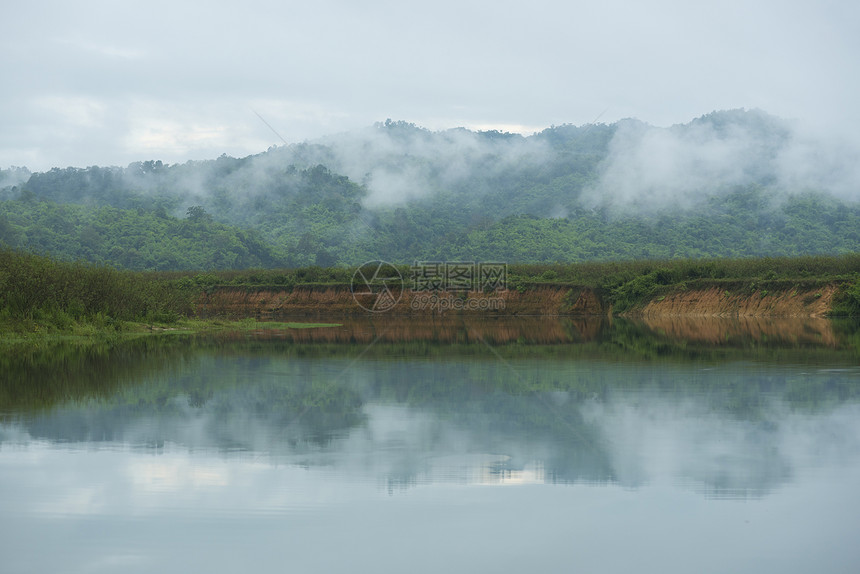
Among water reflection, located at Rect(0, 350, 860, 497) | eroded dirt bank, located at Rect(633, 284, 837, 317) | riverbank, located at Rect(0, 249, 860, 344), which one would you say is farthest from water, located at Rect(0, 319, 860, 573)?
eroded dirt bank, located at Rect(633, 284, 837, 317)

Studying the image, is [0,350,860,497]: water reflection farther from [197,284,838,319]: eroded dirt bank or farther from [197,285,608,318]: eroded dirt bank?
[197,285,608,318]: eroded dirt bank

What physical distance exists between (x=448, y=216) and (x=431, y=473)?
7000 inches

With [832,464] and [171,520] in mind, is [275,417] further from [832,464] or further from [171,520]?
[832,464]

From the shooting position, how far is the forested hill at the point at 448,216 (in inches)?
5305

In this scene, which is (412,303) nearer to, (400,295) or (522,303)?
(400,295)

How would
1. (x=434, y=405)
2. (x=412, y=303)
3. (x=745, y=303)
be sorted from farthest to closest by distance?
(x=412, y=303) → (x=745, y=303) → (x=434, y=405)

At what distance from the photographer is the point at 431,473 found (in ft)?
27.7

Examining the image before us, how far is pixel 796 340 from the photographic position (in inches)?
1067

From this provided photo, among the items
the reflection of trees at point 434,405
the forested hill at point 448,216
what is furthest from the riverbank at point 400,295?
the forested hill at point 448,216

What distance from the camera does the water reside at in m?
6.22

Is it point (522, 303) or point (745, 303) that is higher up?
point (745, 303)

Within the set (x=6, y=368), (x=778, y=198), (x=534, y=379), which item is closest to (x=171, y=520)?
(x=534, y=379)

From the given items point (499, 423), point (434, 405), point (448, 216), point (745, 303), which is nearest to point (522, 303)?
point (745, 303)

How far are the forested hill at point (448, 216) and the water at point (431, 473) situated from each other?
11256cm
